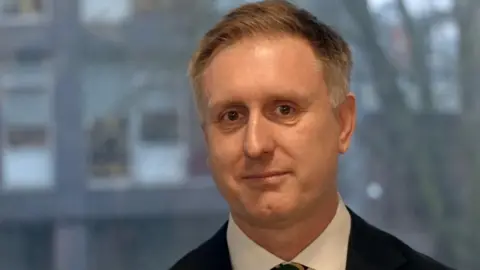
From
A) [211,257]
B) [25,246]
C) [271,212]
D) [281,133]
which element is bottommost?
[25,246]

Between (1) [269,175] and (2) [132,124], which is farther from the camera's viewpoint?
(2) [132,124]

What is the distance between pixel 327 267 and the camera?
102 centimetres

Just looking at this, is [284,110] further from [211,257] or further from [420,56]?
[420,56]

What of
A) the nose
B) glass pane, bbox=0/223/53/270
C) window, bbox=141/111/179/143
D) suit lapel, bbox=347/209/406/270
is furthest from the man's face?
glass pane, bbox=0/223/53/270

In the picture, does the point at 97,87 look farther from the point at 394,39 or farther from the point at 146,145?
the point at 394,39

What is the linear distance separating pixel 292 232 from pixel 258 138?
0.15 meters

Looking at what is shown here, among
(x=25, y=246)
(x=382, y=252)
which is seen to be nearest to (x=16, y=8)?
(x=25, y=246)

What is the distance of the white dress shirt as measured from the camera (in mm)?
1020

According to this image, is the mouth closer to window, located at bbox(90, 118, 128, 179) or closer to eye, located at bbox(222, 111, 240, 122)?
eye, located at bbox(222, 111, 240, 122)

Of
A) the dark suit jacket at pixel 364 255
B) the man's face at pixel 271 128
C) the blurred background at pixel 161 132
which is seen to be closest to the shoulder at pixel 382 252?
the dark suit jacket at pixel 364 255

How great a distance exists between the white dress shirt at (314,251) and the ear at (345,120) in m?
0.09

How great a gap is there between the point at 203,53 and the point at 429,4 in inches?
32.1

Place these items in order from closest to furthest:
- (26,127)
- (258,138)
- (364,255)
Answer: (258,138)
(364,255)
(26,127)

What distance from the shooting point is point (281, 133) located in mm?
944
